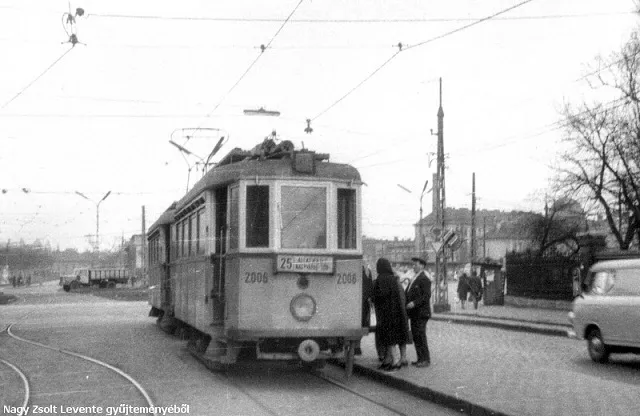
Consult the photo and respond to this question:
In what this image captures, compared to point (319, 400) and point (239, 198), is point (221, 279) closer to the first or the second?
point (239, 198)

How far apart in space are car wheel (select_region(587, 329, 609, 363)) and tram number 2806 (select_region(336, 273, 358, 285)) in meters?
5.29

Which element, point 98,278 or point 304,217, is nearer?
point 304,217

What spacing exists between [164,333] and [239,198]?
38.3 ft

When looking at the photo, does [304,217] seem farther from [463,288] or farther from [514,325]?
[463,288]

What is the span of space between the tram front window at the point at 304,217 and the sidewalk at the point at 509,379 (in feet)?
6.88

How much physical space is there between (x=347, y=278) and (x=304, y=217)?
0.99 meters

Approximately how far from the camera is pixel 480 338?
2123 centimetres

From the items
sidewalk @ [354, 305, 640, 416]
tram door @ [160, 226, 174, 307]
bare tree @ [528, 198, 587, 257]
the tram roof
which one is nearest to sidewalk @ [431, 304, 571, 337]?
sidewalk @ [354, 305, 640, 416]

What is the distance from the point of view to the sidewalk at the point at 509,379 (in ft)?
32.8

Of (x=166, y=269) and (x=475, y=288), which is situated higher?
(x=166, y=269)

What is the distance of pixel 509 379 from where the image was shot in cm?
1227

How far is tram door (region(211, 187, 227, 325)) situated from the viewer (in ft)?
44.0

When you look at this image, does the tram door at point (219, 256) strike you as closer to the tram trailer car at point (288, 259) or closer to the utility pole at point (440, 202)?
the tram trailer car at point (288, 259)

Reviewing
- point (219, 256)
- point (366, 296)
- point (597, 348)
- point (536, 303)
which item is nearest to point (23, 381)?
point (219, 256)
